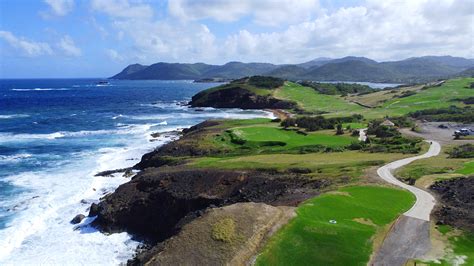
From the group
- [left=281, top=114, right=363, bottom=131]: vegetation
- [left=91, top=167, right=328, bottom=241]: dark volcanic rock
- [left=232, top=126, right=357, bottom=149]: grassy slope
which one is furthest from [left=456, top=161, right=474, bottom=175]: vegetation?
[left=281, top=114, right=363, bottom=131]: vegetation

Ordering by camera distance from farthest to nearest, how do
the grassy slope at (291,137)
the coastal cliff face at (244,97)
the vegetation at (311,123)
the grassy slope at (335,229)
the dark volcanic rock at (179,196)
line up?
the coastal cliff face at (244,97)
the vegetation at (311,123)
the grassy slope at (291,137)
the dark volcanic rock at (179,196)
the grassy slope at (335,229)

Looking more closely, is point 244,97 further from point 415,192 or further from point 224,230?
point 224,230

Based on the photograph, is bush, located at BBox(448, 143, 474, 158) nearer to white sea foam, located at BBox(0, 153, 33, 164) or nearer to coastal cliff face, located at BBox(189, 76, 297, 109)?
white sea foam, located at BBox(0, 153, 33, 164)

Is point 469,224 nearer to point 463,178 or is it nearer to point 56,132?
point 463,178

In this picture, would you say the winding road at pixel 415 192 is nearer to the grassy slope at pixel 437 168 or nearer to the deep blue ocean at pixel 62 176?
the grassy slope at pixel 437 168

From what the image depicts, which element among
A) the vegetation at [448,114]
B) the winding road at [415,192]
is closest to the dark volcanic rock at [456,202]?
the winding road at [415,192]

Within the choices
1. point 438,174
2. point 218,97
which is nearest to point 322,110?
point 218,97
